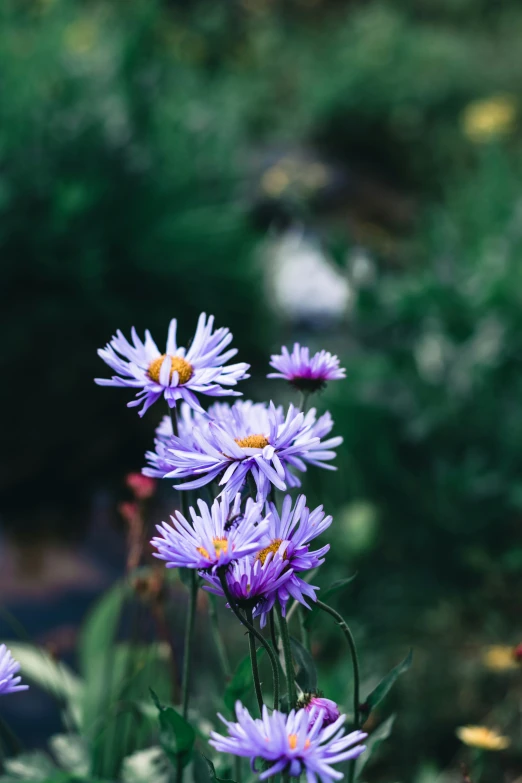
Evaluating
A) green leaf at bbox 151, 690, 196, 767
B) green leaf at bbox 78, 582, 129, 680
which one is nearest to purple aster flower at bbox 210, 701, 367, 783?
green leaf at bbox 151, 690, 196, 767

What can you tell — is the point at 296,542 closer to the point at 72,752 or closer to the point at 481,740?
the point at 481,740

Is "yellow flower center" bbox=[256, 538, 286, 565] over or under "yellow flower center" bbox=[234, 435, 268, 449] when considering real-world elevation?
under

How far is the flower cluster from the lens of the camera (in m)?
0.67

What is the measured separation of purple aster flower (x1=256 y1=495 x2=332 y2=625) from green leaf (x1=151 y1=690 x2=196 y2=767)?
0.65ft

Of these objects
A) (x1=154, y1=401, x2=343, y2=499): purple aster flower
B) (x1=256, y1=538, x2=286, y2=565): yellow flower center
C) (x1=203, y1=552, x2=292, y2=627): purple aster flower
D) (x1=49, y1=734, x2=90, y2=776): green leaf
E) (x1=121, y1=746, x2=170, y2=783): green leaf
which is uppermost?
(x1=154, y1=401, x2=343, y2=499): purple aster flower

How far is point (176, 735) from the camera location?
0.90m

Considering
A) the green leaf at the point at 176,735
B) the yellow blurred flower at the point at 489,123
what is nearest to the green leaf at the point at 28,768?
the green leaf at the point at 176,735

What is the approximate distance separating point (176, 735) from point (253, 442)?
320 millimetres

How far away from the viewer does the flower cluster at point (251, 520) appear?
669mm

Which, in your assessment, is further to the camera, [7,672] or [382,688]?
[382,688]

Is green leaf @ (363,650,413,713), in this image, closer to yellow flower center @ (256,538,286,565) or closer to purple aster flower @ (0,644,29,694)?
yellow flower center @ (256,538,286,565)

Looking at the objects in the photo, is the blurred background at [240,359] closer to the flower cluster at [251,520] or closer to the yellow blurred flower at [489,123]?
the yellow blurred flower at [489,123]

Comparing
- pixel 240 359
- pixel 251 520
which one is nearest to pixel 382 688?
pixel 251 520

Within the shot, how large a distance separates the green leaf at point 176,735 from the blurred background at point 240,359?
0.56 m
